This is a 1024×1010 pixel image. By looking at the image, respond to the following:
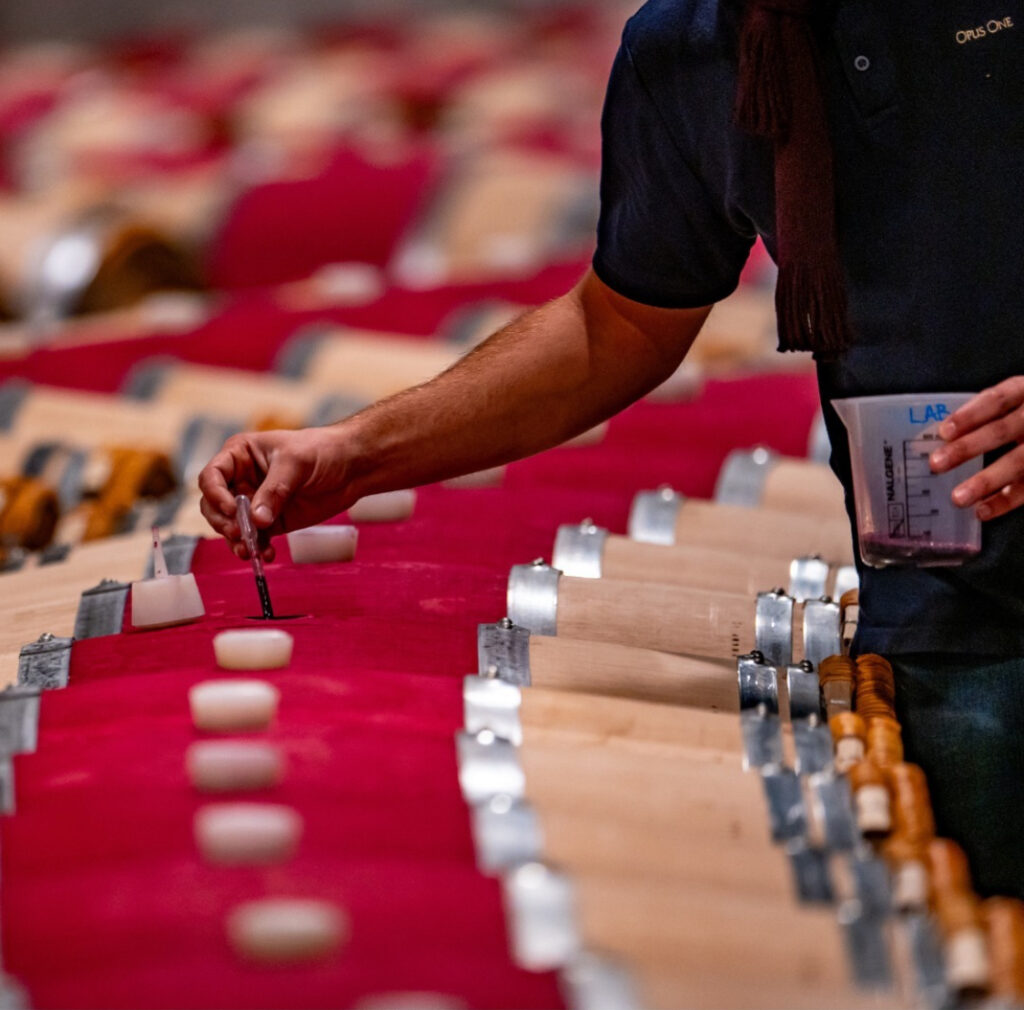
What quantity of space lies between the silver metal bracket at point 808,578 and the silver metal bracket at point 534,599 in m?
0.38

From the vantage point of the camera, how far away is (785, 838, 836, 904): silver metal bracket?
1.47 meters

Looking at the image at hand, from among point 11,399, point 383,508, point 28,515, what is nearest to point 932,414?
point 383,508

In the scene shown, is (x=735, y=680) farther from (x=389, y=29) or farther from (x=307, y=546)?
(x=389, y=29)

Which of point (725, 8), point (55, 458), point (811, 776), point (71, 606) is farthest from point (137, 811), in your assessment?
point (55, 458)

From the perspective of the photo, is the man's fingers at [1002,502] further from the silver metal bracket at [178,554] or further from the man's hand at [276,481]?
the silver metal bracket at [178,554]

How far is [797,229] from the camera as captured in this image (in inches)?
77.7

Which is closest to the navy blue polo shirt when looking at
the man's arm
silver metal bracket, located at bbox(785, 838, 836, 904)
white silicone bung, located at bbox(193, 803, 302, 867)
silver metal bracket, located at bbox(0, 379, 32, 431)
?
the man's arm

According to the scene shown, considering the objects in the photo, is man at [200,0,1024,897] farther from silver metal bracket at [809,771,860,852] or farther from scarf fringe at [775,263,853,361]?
silver metal bracket at [809,771,860,852]

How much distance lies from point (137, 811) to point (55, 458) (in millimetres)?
1992

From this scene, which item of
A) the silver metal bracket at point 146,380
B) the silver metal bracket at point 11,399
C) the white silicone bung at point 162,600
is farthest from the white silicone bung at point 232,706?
the silver metal bracket at point 146,380

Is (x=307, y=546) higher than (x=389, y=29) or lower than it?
lower

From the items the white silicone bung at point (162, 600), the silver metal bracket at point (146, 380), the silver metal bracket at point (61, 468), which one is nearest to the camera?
the white silicone bung at point (162, 600)

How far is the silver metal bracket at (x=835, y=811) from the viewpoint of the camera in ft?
5.16

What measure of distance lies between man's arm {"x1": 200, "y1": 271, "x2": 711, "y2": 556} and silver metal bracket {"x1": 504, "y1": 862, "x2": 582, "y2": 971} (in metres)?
0.82
